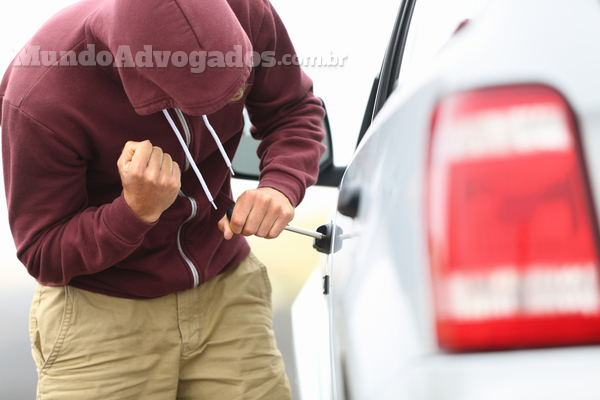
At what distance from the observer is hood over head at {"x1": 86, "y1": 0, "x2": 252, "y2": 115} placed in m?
0.85

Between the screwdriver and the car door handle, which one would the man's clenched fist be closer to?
the screwdriver

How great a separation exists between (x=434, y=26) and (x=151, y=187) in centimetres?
59

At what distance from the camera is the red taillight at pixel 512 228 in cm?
47

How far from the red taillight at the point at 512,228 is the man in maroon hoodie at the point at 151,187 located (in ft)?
1.76

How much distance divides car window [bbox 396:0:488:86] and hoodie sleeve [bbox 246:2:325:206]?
17.8 inches

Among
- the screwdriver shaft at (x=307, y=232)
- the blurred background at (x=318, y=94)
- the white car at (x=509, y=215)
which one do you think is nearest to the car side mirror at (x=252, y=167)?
the blurred background at (x=318, y=94)

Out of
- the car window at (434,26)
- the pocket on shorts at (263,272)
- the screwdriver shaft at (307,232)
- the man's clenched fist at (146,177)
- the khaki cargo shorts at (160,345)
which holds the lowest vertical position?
the khaki cargo shorts at (160,345)

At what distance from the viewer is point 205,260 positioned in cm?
134

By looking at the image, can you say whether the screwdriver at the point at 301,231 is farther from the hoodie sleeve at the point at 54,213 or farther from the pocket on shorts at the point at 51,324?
the pocket on shorts at the point at 51,324

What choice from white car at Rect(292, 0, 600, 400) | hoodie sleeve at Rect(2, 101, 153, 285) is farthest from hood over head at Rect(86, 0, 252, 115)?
white car at Rect(292, 0, 600, 400)

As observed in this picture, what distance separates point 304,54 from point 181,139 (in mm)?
1349

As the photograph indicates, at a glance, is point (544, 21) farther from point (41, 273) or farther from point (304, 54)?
point (304, 54)

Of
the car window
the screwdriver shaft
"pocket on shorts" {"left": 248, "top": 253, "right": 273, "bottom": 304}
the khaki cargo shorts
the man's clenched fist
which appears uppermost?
the car window

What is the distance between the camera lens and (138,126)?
113cm
